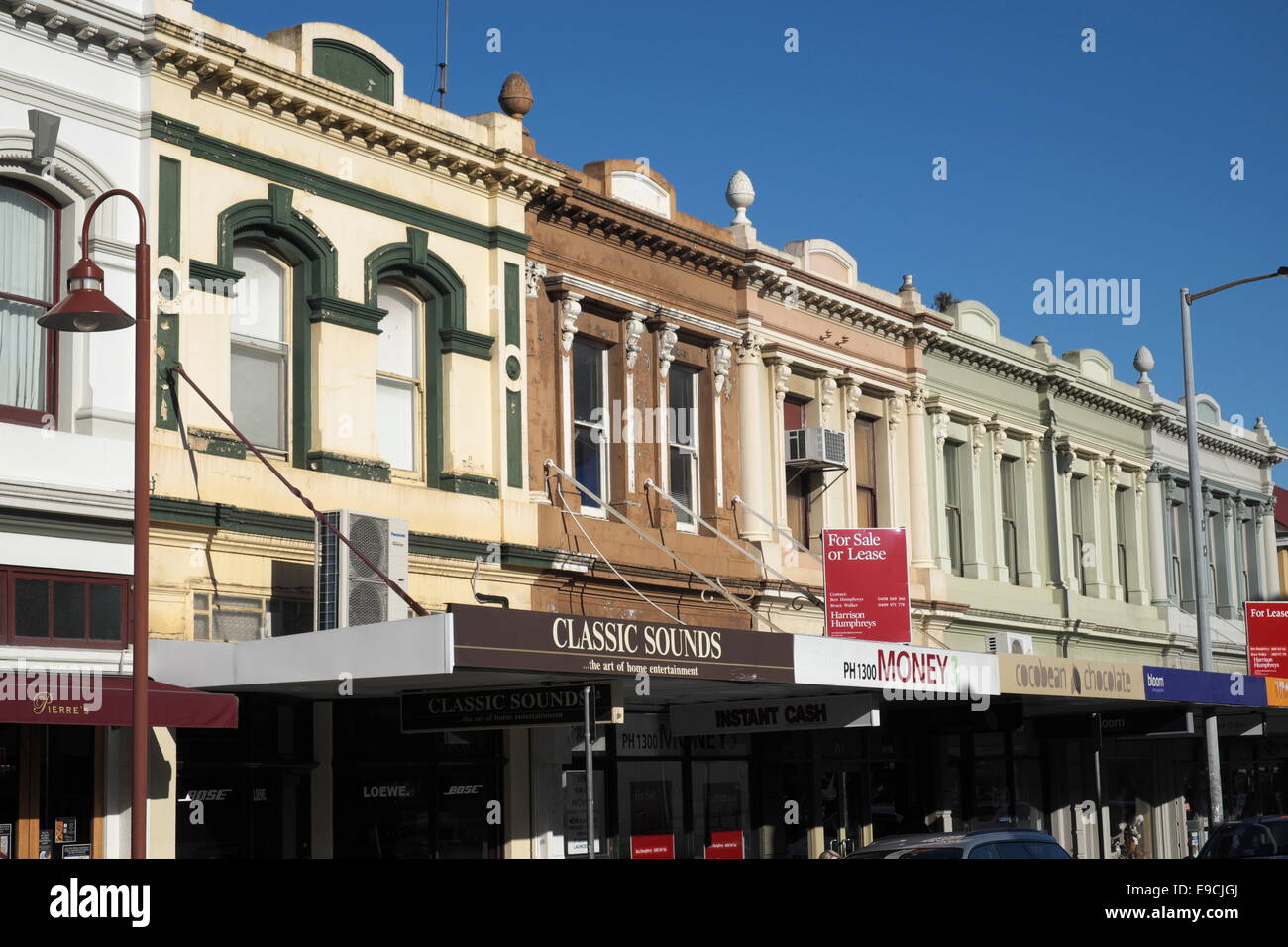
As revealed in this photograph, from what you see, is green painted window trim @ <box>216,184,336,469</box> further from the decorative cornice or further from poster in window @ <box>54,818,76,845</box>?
poster in window @ <box>54,818,76,845</box>

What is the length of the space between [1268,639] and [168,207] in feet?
68.3

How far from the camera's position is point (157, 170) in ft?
55.7

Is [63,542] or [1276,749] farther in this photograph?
[1276,749]

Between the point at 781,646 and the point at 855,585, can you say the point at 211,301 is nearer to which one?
the point at 781,646

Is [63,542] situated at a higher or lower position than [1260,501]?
lower

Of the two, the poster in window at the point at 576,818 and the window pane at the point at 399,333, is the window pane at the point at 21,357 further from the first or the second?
the poster in window at the point at 576,818

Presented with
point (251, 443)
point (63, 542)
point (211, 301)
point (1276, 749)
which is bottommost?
point (1276, 749)

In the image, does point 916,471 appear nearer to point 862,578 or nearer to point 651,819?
point 862,578

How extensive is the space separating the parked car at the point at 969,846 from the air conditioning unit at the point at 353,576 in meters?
5.81

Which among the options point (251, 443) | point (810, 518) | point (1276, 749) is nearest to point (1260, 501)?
point (1276, 749)

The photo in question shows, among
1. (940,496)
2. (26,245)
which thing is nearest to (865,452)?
(940,496)

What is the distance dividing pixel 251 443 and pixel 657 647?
4.81m
